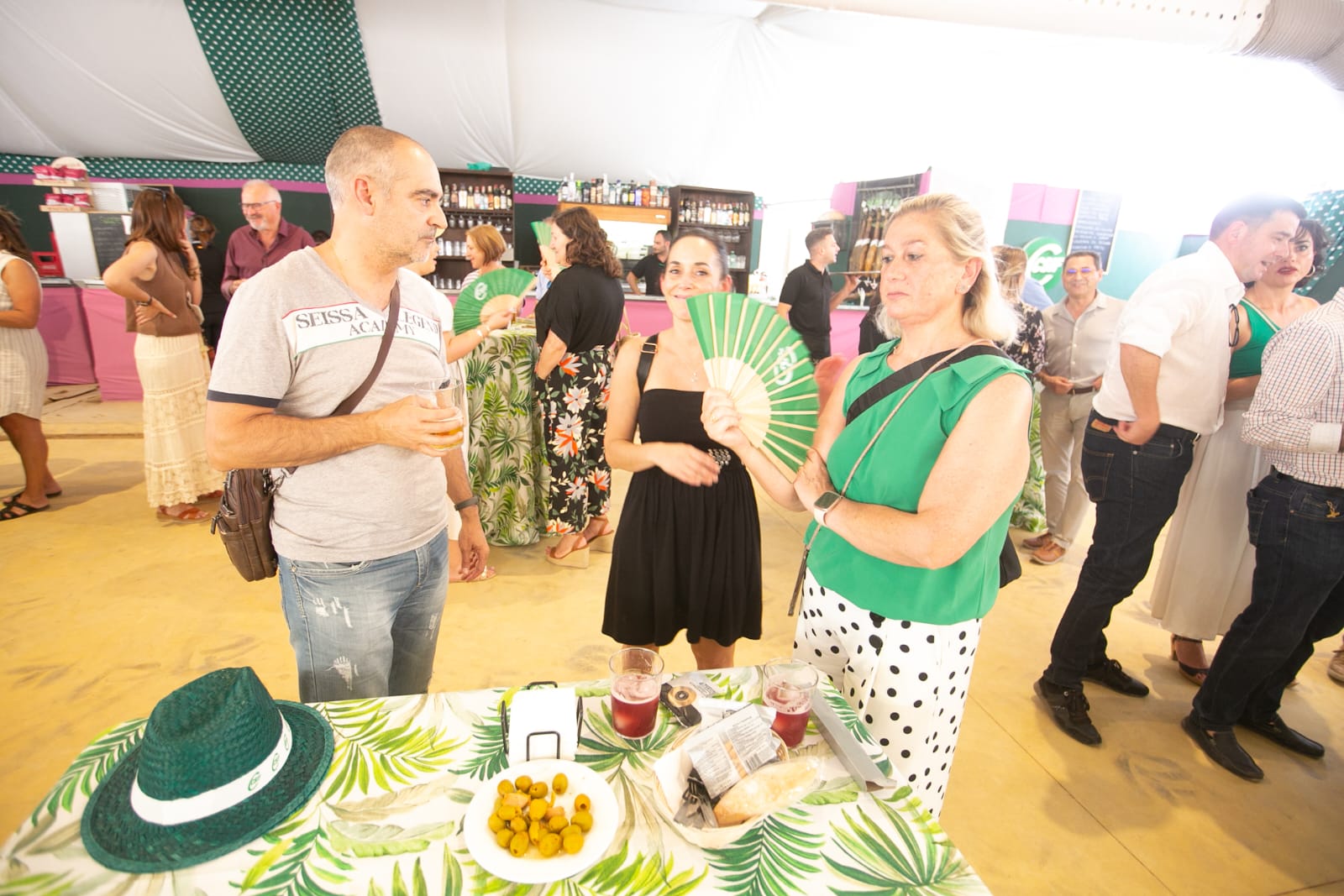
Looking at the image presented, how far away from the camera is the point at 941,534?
1.03 m

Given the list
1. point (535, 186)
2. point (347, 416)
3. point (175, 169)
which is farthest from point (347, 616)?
point (175, 169)

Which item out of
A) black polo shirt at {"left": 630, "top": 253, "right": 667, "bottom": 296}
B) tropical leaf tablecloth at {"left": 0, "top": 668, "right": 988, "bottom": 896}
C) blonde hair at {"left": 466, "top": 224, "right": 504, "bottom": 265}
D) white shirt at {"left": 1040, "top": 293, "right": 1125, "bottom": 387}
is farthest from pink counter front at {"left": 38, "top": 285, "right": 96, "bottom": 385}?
white shirt at {"left": 1040, "top": 293, "right": 1125, "bottom": 387}

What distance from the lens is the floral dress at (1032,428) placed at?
3.35 metres

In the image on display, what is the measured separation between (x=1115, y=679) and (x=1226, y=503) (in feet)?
2.60

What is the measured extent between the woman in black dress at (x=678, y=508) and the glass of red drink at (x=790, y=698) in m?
0.63

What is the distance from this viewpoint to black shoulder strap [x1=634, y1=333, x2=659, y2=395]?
5.39 feet

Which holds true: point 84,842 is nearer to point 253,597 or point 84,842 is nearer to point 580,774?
point 580,774

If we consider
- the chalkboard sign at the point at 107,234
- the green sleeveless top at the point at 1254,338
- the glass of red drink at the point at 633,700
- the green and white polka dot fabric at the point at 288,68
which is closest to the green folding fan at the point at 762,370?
the glass of red drink at the point at 633,700

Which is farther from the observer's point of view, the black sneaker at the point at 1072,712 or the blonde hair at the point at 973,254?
the black sneaker at the point at 1072,712

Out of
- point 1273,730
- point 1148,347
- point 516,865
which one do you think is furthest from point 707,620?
point 1273,730

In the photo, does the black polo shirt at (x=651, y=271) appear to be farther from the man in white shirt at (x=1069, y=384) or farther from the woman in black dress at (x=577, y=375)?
the man in white shirt at (x=1069, y=384)

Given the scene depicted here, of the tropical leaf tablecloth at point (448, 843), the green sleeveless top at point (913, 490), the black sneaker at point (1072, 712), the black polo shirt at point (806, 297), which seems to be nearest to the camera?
the tropical leaf tablecloth at point (448, 843)

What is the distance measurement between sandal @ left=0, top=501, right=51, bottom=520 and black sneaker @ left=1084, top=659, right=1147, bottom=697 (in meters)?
5.35

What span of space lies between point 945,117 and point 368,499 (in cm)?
750
